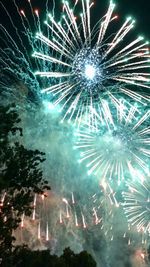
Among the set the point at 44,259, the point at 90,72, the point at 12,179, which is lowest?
the point at 44,259

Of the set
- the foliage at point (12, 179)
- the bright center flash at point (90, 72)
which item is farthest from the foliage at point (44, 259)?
the bright center flash at point (90, 72)

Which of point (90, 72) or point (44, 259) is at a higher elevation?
point (90, 72)

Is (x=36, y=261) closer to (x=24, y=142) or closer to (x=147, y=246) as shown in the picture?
(x=24, y=142)

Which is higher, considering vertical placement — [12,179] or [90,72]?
[90,72]

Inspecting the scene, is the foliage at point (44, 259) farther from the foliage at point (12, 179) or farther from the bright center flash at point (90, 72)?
the bright center flash at point (90, 72)

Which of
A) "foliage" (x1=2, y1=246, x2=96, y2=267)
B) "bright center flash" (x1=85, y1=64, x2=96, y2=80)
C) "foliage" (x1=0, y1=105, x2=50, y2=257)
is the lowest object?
"foliage" (x1=2, y1=246, x2=96, y2=267)

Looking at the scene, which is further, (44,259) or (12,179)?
(44,259)

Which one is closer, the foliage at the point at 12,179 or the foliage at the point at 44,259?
the foliage at the point at 12,179

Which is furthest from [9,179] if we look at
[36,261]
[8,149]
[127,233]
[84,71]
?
[127,233]

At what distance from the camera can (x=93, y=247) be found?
207 ft

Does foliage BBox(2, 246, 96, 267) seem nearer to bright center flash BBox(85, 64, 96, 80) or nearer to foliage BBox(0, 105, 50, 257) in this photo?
foliage BBox(0, 105, 50, 257)

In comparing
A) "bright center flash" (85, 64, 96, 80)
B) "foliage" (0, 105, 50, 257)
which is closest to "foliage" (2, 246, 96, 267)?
"foliage" (0, 105, 50, 257)

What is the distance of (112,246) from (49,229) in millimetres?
24310

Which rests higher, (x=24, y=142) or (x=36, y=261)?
(x=24, y=142)
